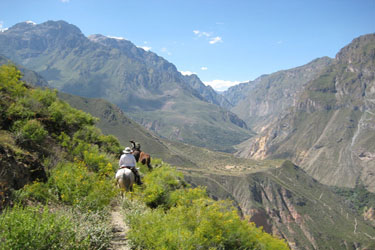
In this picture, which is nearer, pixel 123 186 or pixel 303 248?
pixel 123 186

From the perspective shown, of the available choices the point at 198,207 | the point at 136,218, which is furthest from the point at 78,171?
the point at 198,207

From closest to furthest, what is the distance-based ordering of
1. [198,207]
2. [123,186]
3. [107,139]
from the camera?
[198,207] → [123,186] → [107,139]

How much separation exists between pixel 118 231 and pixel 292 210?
167 meters

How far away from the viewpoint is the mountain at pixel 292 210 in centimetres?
13350

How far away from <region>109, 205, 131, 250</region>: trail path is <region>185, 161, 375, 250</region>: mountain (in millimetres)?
117658

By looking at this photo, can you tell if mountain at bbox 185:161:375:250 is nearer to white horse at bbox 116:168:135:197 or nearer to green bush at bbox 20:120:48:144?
white horse at bbox 116:168:135:197

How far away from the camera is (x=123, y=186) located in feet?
42.0

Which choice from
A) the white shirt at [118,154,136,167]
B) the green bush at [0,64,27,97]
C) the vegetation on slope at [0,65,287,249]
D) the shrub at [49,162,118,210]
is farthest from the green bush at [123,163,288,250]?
the green bush at [0,64,27,97]

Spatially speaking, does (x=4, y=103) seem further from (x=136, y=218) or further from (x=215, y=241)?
(x=215, y=241)

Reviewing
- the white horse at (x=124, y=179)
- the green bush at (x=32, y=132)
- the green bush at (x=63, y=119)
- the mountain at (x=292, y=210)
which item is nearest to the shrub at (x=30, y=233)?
the white horse at (x=124, y=179)

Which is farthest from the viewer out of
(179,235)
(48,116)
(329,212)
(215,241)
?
(329,212)

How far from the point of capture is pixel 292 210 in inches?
6216

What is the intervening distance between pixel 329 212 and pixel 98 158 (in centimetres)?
17325

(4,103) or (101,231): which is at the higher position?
(4,103)
